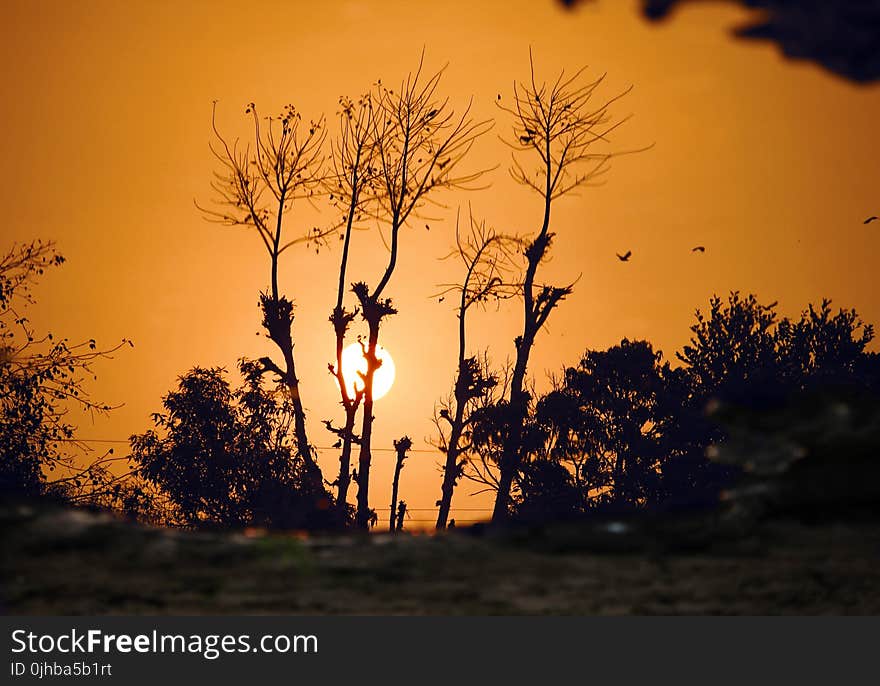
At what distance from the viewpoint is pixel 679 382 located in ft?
135

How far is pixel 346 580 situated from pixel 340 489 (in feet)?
80.1

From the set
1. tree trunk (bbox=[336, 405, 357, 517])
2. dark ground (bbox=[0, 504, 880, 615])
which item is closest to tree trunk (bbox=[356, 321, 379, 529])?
tree trunk (bbox=[336, 405, 357, 517])

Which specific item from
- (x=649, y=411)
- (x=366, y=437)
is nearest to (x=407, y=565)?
(x=366, y=437)

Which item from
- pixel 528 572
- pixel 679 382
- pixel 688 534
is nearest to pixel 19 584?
pixel 528 572

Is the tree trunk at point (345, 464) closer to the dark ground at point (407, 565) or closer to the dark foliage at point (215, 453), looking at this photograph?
the dark foliage at point (215, 453)

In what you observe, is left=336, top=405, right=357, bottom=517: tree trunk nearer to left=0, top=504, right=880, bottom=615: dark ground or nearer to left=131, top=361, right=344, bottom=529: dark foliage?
left=131, top=361, right=344, bottom=529: dark foliage

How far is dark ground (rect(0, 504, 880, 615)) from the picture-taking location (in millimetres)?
7246

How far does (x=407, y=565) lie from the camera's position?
7.52 metres

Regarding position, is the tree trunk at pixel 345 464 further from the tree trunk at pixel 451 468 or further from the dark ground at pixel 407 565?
the dark ground at pixel 407 565

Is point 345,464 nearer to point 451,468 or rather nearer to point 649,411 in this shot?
point 451,468

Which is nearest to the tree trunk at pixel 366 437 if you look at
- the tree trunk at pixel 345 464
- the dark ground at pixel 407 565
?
the tree trunk at pixel 345 464

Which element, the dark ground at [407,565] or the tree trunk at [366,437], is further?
the tree trunk at [366,437]

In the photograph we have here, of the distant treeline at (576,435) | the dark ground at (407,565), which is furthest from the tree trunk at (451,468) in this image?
the dark ground at (407,565)

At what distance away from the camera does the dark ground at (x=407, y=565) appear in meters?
7.25
